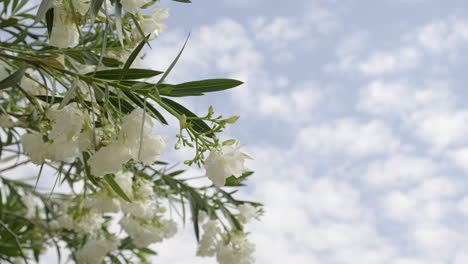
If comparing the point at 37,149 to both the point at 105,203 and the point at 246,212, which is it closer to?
the point at 105,203

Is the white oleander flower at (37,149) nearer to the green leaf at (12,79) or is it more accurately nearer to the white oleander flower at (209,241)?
the green leaf at (12,79)

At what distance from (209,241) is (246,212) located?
14 centimetres

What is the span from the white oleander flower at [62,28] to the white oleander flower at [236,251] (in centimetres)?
79

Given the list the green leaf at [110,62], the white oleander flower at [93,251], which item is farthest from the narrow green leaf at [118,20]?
the white oleander flower at [93,251]

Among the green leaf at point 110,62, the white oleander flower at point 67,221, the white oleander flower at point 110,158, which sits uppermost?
the green leaf at point 110,62

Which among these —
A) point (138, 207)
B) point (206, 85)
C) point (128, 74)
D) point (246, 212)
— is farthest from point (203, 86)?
point (246, 212)

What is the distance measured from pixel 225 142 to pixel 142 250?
1.42 metres

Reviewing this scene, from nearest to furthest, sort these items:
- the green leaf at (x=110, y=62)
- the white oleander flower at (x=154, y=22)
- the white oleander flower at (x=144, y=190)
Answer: the white oleander flower at (x=154, y=22), the green leaf at (x=110, y=62), the white oleander flower at (x=144, y=190)

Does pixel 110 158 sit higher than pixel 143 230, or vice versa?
pixel 143 230

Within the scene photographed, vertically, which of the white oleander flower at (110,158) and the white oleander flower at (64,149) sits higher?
the white oleander flower at (64,149)

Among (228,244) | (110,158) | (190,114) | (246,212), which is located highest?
(246,212)

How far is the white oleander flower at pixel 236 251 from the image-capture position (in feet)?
4.92

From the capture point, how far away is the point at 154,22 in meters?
1.00

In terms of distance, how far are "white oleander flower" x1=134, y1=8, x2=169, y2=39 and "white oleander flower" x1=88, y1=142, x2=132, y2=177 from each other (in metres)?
0.27
